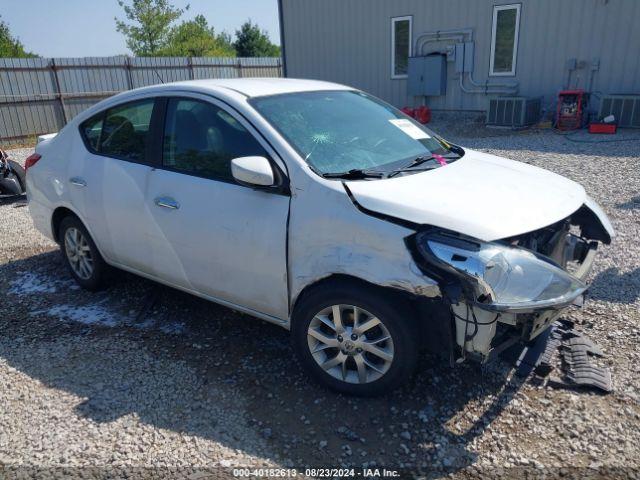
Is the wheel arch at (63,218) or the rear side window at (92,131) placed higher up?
the rear side window at (92,131)

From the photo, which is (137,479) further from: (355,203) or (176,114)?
(176,114)

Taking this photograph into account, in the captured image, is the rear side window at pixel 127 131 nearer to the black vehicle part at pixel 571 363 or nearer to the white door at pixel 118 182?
the white door at pixel 118 182

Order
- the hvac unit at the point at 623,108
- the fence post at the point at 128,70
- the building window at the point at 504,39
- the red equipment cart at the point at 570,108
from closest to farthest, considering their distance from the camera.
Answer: the hvac unit at the point at 623,108 → the red equipment cart at the point at 570,108 → the building window at the point at 504,39 → the fence post at the point at 128,70

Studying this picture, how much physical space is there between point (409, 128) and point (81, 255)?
9.80 feet

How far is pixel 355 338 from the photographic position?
2863 mm

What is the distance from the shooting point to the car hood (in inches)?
101

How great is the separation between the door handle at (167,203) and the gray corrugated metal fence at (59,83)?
1436 centimetres

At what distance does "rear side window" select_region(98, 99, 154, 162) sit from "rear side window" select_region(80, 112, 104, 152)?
5 centimetres

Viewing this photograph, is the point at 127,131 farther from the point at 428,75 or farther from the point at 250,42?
the point at 250,42

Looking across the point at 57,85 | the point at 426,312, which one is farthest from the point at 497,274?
the point at 57,85

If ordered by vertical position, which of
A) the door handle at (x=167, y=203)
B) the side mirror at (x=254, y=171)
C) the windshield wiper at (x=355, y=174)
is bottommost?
the door handle at (x=167, y=203)

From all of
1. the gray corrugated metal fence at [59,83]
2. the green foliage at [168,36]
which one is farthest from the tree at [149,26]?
the gray corrugated metal fence at [59,83]

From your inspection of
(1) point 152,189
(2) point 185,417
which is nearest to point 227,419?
(2) point 185,417

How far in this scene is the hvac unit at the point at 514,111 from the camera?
40.8 feet
